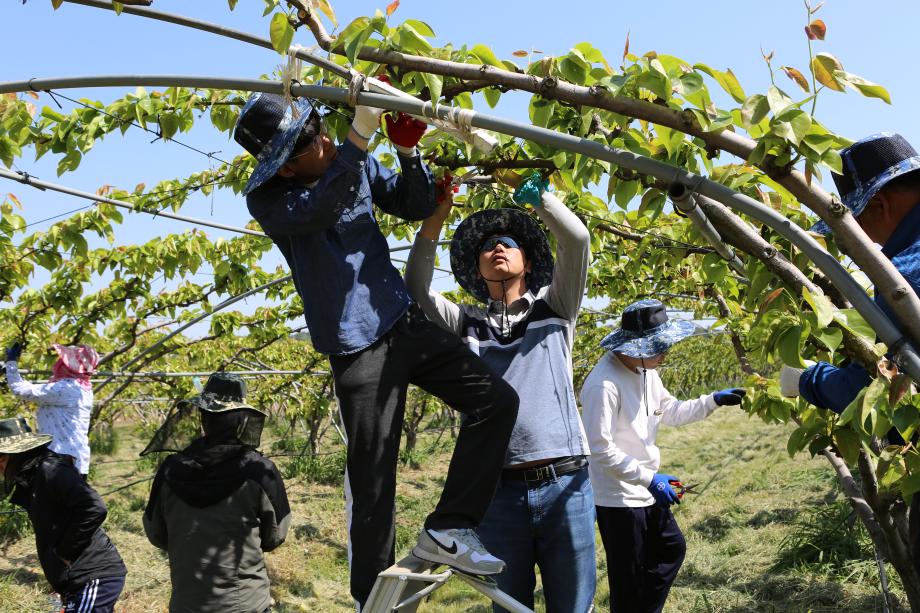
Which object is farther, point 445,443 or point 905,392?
point 445,443

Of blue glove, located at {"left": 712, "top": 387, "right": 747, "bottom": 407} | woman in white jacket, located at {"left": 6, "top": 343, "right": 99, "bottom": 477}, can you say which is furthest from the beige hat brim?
blue glove, located at {"left": 712, "top": 387, "right": 747, "bottom": 407}

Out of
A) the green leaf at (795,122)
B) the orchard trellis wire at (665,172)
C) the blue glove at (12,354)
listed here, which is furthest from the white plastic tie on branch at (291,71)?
the blue glove at (12,354)

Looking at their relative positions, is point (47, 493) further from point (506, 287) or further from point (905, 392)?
point (905, 392)

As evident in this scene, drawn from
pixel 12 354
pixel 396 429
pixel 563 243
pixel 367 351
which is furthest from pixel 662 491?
pixel 12 354

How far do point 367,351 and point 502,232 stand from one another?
34.3 inches

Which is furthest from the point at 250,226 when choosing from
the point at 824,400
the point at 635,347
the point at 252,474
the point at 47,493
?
the point at 824,400

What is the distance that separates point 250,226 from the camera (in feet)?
18.4

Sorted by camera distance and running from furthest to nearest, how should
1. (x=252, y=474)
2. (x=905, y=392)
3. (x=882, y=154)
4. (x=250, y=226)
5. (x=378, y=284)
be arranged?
(x=250, y=226) < (x=252, y=474) < (x=378, y=284) < (x=882, y=154) < (x=905, y=392)

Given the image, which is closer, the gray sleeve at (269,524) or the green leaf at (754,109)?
the green leaf at (754,109)

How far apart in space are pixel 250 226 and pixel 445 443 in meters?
9.58

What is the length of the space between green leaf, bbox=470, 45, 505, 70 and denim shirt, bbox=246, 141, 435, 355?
0.98 feet

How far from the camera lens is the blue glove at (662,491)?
3188 mm

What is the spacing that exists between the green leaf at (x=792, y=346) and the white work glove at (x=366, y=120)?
0.96 metres

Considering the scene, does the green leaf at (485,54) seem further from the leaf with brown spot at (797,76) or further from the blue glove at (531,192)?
the leaf with brown spot at (797,76)
